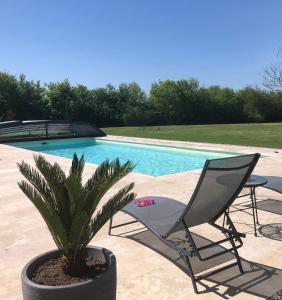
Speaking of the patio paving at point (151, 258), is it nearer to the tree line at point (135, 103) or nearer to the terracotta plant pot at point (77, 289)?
the terracotta plant pot at point (77, 289)

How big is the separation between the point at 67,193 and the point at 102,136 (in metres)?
18.9

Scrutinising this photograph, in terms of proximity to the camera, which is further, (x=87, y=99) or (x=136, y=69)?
(x=136, y=69)

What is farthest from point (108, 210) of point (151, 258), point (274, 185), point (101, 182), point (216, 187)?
point (274, 185)

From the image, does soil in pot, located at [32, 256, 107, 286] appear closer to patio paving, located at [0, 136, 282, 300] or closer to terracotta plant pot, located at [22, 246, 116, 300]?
terracotta plant pot, located at [22, 246, 116, 300]

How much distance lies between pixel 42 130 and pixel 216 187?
60.1 feet

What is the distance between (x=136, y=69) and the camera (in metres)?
41.3

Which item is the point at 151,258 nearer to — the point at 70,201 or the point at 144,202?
the point at 144,202

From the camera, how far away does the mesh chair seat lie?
390 centimetres

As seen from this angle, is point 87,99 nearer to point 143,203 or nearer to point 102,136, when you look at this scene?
point 102,136

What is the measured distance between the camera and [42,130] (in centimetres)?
2075

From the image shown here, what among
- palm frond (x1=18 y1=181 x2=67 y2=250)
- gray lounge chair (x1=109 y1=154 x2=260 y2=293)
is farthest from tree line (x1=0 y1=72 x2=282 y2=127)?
palm frond (x1=18 y1=181 x2=67 y2=250)

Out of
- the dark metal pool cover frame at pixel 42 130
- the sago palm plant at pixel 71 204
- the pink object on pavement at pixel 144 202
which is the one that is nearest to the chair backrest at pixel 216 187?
the sago palm plant at pixel 71 204

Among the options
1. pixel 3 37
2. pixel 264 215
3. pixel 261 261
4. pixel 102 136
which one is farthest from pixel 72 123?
pixel 261 261


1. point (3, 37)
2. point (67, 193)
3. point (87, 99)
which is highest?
point (3, 37)
